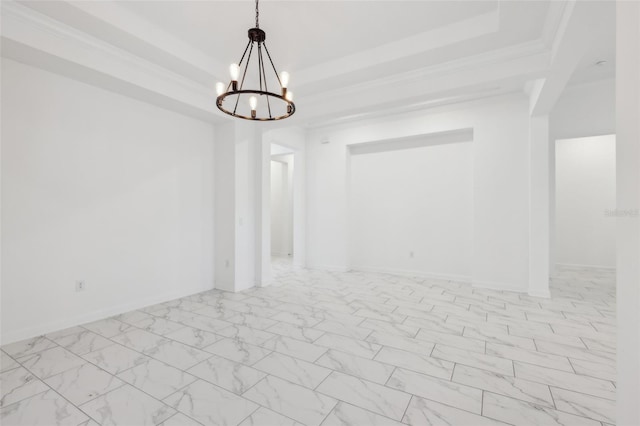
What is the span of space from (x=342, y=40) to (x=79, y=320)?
14.2 feet

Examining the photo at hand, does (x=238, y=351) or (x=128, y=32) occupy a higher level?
(x=128, y=32)

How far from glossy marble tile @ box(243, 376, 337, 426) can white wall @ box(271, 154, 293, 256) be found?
254 inches

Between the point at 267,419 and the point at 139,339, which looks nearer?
the point at 267,419

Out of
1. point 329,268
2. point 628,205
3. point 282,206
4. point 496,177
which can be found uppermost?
point 496,177

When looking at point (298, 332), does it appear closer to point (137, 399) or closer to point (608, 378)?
point (137, 399)

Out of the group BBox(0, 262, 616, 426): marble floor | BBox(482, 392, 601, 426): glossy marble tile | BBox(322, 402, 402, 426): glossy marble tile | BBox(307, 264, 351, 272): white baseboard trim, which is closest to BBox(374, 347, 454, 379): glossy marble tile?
BBox(0, 262, 616, 426): marble floor

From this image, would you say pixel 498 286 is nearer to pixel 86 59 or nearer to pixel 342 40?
pixel 342 40

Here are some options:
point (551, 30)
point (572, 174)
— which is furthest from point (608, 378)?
point (572, 174)

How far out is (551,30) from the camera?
2754 mm

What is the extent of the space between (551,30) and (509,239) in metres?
3.03

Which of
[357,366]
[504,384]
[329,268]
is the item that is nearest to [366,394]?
[357,366]

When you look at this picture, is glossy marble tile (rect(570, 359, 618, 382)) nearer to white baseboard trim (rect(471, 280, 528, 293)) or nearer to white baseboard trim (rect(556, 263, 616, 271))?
white baseboard trim (rect(471, 280, 528, 293))

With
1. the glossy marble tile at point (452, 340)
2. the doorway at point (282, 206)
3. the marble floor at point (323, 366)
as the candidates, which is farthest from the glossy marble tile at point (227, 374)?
the doorway at point (282, 206)

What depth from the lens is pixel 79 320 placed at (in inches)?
129
